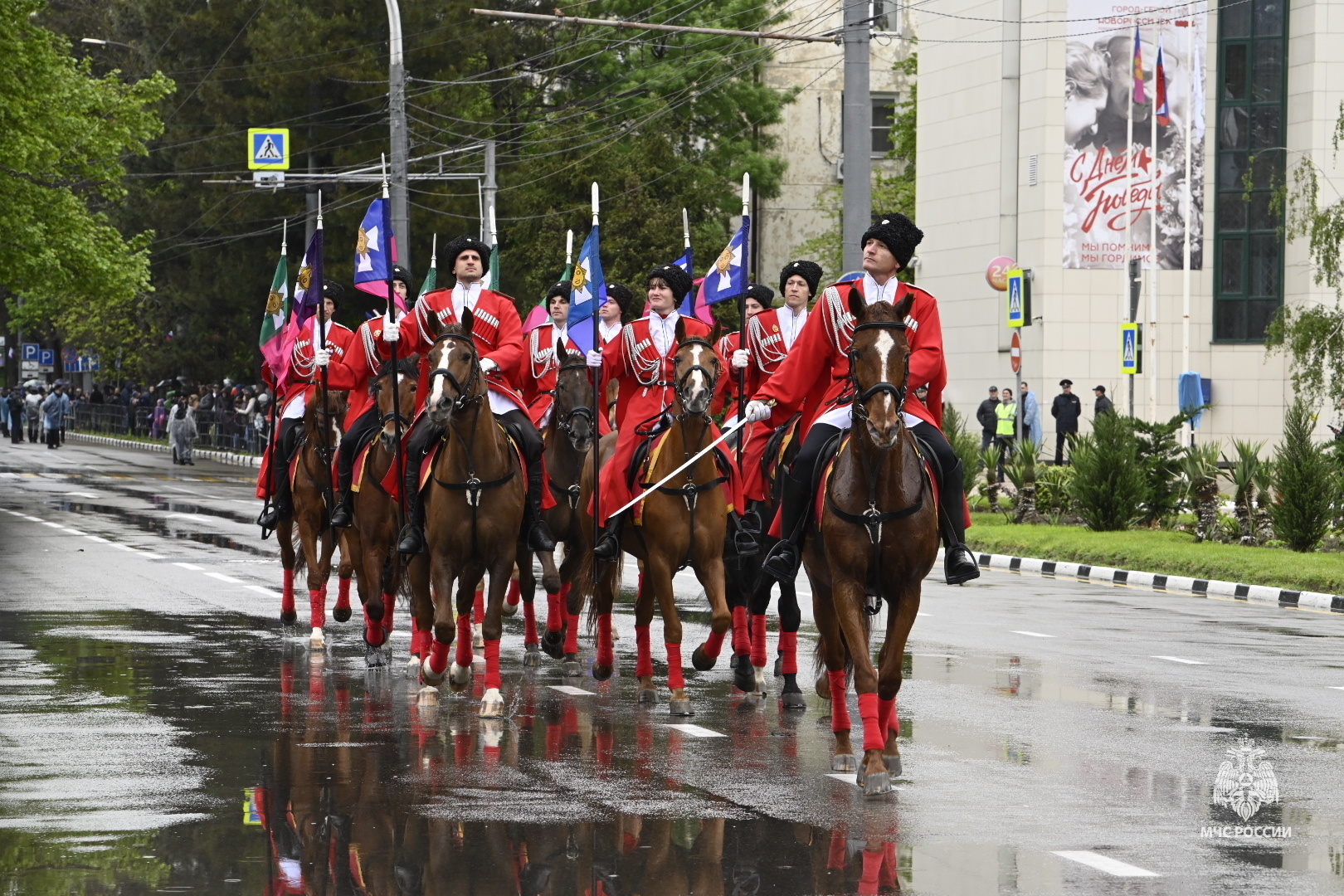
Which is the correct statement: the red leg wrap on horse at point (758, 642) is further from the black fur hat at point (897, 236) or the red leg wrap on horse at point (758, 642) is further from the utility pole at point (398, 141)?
the utility pole at point (398, 141)

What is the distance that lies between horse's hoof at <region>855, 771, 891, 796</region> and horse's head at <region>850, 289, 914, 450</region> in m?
1.47

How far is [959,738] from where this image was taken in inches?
423

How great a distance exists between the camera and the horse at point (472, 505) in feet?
37.7

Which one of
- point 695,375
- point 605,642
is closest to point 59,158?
point 605,642

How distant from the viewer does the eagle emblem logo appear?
8.82m

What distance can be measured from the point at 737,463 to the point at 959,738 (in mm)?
2904

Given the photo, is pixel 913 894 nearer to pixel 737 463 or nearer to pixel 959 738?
pixel 959 738

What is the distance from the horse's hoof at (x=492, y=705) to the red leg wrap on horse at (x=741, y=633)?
177cm

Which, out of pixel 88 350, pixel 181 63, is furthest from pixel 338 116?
pixel 88 350

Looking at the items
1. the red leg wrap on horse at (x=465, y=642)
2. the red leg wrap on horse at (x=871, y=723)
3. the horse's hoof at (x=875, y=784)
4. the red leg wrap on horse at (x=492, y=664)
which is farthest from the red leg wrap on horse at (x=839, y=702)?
the red leg wrap on horse at (x=465, y=642)

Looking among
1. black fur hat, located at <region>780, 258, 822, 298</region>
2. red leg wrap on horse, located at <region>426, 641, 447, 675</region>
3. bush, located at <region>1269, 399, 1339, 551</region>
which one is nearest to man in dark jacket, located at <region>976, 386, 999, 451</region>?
bush, located at <region>1269, 399, 1339, 551</region>

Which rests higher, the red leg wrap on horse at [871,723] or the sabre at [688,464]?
the sabre at [688,464]

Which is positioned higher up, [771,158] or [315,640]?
[771,158]

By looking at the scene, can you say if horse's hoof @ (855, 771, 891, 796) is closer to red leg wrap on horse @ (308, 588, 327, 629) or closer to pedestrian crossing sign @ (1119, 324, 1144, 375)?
red leg wrap on horse @ (308, 588, 327, 629)
